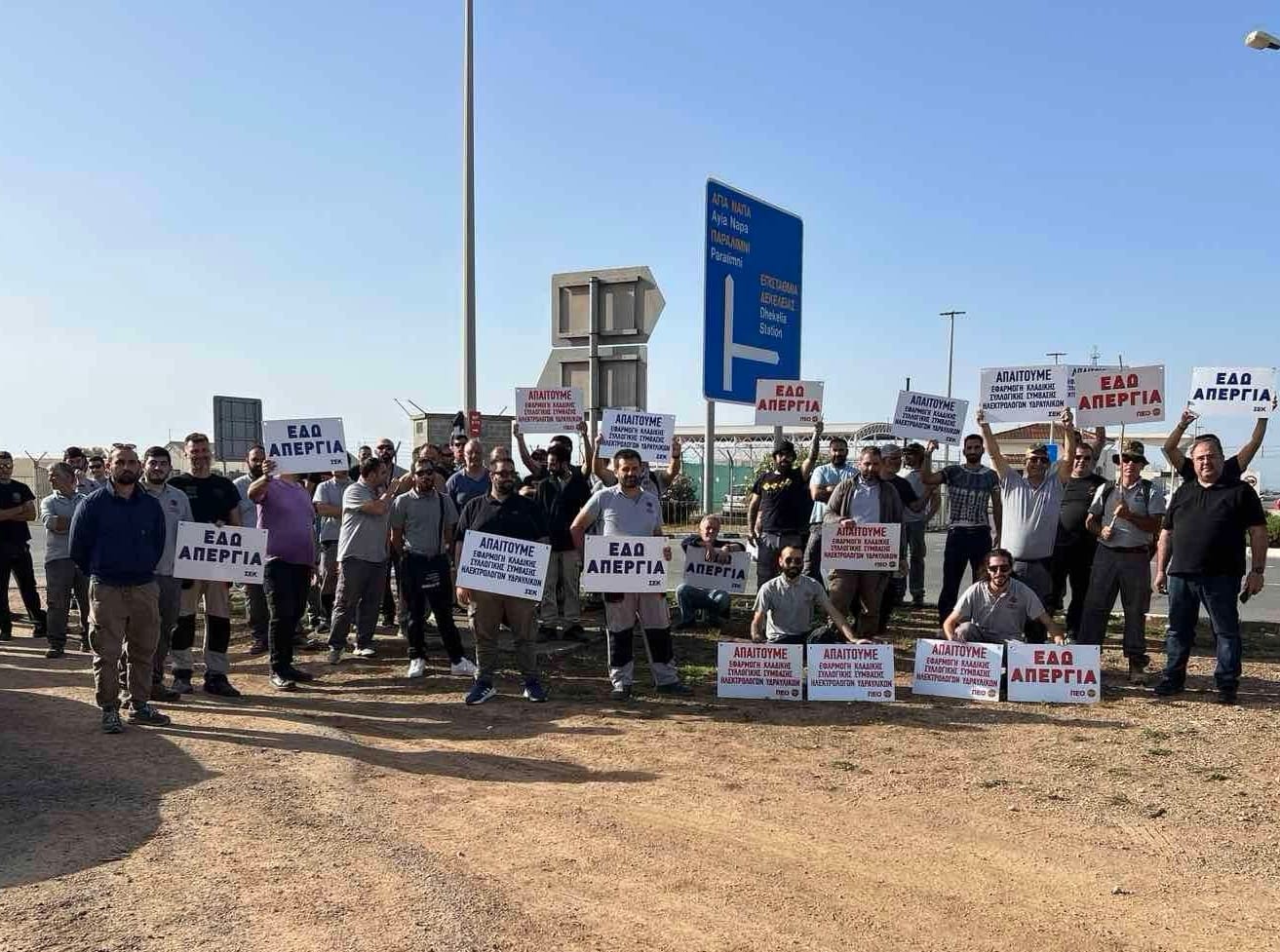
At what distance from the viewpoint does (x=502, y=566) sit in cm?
808

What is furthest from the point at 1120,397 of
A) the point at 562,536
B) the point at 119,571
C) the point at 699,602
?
the point at 119,571

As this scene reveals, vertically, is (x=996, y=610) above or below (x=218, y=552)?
below

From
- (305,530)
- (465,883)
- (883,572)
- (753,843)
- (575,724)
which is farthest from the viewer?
(883,572)

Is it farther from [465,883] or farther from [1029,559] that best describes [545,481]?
[465,883]

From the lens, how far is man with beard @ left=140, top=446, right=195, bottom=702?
317 inches

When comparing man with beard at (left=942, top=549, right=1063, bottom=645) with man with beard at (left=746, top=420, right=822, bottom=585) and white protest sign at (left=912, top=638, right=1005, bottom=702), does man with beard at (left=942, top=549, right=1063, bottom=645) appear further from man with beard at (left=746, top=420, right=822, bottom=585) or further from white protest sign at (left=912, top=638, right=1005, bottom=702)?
man with beard at (left=746, top=420, right=822, bottom=585)

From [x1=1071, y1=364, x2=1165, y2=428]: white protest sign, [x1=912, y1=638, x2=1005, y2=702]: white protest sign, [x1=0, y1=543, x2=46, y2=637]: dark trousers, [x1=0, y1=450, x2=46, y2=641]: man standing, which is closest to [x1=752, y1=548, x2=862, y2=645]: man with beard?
[x1=912, y1=638, x2=1005, y2=702]: white protest sign

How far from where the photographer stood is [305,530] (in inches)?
352

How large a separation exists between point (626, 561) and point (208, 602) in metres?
3.48

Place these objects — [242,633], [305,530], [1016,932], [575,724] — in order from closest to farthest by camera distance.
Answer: [1016,932] → [575,724] → [305,530] → [242,633]

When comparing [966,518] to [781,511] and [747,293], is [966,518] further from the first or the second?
[747,293]

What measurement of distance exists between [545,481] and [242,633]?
404 cm

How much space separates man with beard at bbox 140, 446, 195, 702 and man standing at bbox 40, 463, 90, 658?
1905 mm

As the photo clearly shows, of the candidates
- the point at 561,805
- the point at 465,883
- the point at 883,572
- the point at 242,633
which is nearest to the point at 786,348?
the point at 883,572
